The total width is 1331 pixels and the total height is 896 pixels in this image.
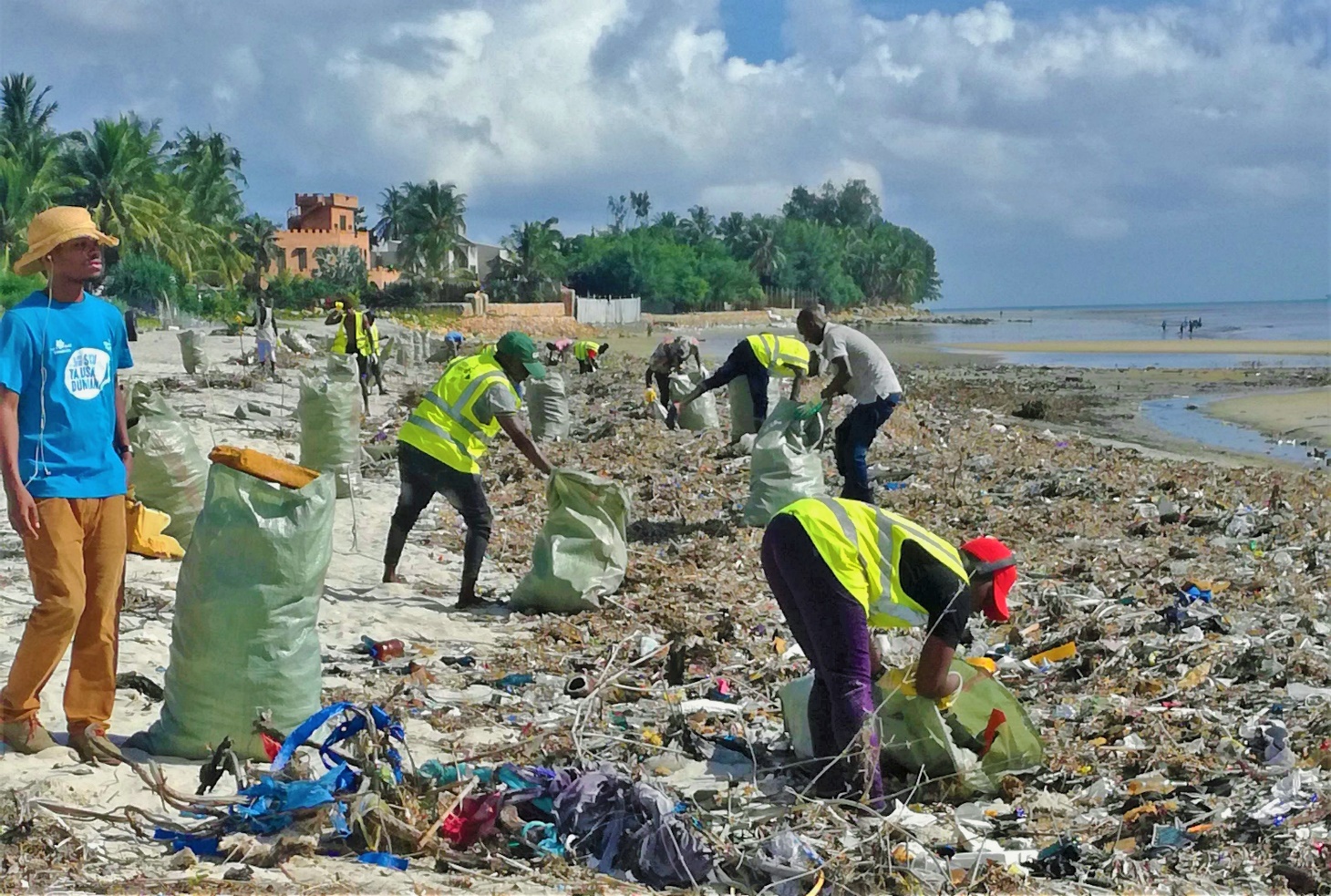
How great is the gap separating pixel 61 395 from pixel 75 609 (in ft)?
2.02

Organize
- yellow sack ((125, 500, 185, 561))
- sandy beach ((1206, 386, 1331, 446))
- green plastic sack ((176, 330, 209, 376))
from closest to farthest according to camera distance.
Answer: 1. yellow sack ((125, 500, 185, 561))
2. sandy beach ((1206, 386, 1331, 446))
3. green plastic sack ((176, 330, 209, 376))

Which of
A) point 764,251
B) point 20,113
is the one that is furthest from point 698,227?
point 20,113

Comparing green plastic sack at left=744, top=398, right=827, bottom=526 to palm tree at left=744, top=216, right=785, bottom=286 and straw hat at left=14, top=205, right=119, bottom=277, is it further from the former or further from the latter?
palm tree at left=744, top=216, right=785, bottom=286

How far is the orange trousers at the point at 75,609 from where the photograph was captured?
138 inches

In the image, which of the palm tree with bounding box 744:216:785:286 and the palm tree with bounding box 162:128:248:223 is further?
the palm tree with bounding box 744:216:785:286

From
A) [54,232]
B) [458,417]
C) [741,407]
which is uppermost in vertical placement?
[54,232]

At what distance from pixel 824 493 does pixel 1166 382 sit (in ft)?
66.8

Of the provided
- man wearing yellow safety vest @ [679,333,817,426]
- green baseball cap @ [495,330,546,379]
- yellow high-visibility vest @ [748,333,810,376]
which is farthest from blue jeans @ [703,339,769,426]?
green baseball cap @ [495,330,546,379]

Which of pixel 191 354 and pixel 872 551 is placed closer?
pixel 872 551

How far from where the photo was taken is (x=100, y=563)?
3654mm

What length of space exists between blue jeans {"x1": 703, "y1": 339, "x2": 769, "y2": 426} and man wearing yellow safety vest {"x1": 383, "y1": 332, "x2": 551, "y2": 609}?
→ 11.7ft

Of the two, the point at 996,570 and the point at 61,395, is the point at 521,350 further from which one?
the point at 996,570

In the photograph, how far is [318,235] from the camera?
62.9 meters

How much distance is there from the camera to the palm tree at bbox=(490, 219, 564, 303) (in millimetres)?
60500
